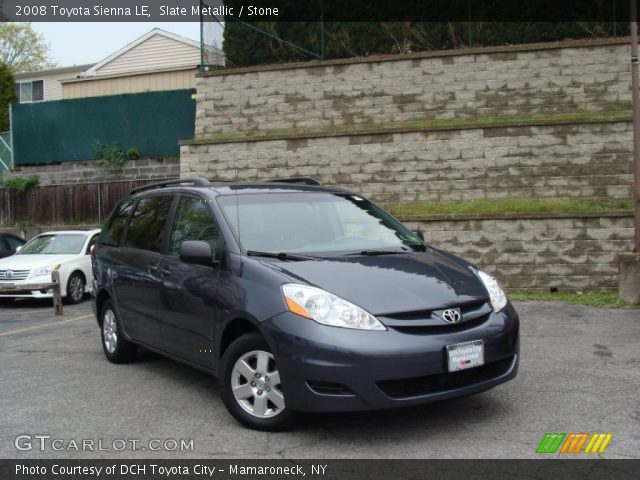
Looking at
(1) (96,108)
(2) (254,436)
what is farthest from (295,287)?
(1) (96,108)

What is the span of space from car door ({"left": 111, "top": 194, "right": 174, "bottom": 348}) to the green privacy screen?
12925 millimetres

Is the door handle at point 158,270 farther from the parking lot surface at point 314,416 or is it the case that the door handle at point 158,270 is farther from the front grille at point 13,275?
the front grille at point 13,275

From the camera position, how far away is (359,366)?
163 inches

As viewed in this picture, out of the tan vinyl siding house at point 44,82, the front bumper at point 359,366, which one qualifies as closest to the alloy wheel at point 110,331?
the front bumper at point 359,366

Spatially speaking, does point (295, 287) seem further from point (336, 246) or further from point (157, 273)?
point (157, 273)

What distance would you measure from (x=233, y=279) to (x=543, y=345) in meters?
3.94

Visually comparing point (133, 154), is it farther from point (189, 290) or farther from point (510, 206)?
point (189, 290)

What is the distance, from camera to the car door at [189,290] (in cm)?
517

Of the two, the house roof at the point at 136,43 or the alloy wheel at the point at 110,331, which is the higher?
the house roof at the point at 136,43

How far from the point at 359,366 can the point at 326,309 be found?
1.38 feet

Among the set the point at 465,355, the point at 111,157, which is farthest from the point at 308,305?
the point at 111,157

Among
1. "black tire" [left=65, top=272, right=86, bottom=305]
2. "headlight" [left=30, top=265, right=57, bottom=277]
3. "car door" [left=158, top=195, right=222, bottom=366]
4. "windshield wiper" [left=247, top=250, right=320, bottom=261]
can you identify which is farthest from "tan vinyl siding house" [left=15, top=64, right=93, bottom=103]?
"windshield wiper" [left=247, top=250, right=320, bottom=261]

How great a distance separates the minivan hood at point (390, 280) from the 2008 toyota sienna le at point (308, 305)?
0.01m

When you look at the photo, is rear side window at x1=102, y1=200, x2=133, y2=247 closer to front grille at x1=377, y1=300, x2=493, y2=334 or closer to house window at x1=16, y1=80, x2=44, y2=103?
front grille at x1=377, y1=300, x2=493, y2=334
